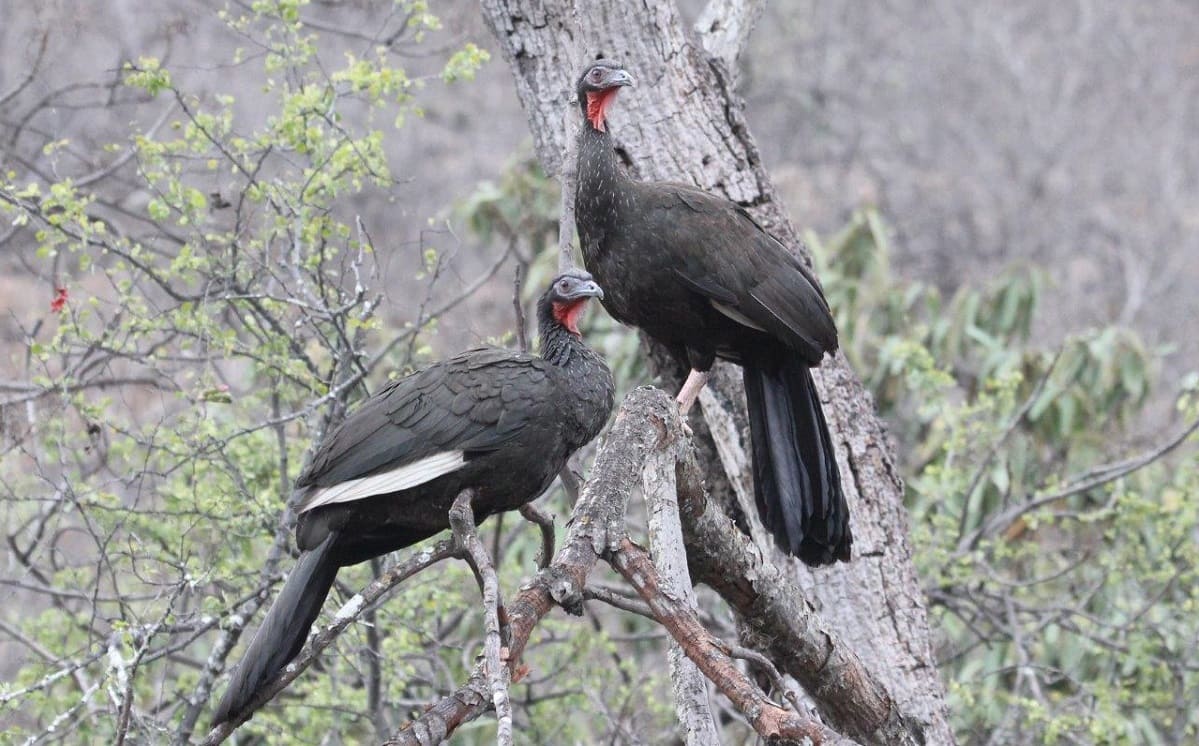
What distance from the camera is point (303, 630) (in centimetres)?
379

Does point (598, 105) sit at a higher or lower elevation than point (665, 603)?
higher

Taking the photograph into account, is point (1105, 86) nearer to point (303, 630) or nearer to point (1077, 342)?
point (1077, 342)

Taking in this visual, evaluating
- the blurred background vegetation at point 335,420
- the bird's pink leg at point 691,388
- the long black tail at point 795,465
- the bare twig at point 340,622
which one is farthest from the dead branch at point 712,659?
the bird's pink leg at point 691,388

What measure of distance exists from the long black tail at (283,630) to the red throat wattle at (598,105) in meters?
1.86

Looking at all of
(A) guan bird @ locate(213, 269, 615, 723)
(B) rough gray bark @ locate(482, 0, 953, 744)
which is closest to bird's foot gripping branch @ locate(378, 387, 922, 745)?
(A) guan bird @ locate(213, 269, 615, 723)

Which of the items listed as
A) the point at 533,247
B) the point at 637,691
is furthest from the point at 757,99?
the point at 637,691

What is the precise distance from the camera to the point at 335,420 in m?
4.99

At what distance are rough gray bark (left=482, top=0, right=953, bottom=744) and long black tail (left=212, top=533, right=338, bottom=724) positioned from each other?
1.99m

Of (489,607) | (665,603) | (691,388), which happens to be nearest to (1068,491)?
(691,388)

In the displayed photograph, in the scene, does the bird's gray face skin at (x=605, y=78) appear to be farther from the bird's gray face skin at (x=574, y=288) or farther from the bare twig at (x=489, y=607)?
the bare twig at (x=489, y=607)

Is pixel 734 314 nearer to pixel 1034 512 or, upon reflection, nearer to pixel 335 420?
pixel 335 420

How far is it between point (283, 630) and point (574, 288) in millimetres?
1307

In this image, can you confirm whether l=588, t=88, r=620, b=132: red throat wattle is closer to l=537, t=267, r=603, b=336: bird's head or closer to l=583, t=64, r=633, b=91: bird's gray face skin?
l=583, t=64, r=633, b=91: bird's gray face skin

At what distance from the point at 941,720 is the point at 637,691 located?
1415mm
